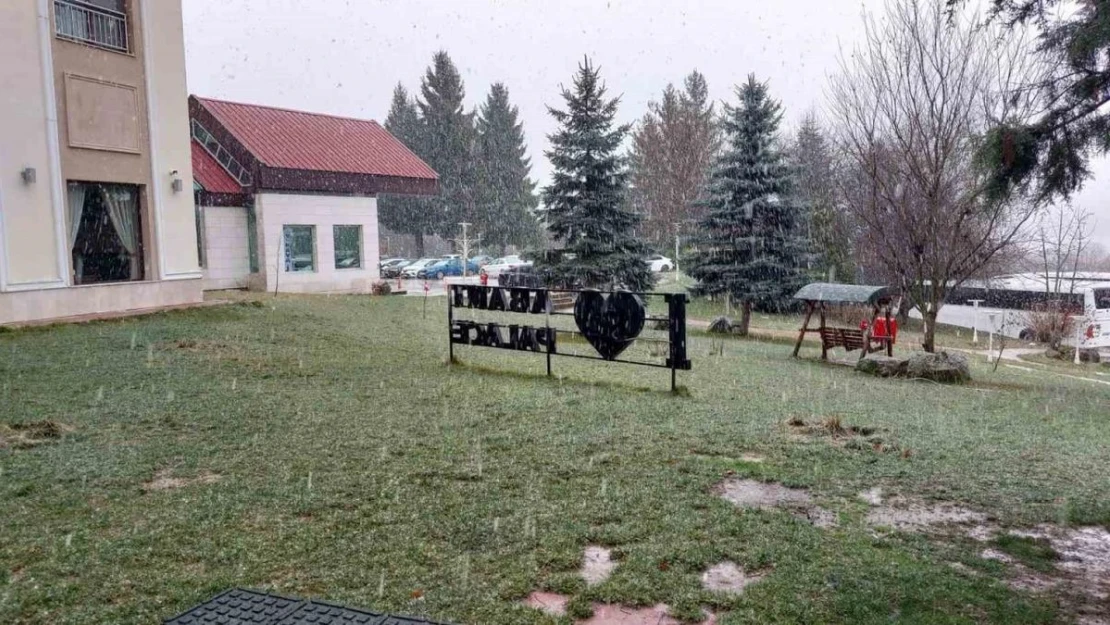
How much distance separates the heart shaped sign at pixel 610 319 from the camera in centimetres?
905

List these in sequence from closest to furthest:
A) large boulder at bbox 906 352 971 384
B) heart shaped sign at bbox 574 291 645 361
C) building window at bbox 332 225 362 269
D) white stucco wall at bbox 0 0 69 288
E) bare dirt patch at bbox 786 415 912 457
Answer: bare dirt patch at bbox 786 415 912 457
heart shaped sign at bbox 574 291 645 361
large boulder at bbox 906 352 971 384
white stucco wall at bbox 0 0 69 288
building window at bbox 332 225 362 269

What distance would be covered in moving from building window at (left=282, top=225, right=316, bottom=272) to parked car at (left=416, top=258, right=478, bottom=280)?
14.0 meters

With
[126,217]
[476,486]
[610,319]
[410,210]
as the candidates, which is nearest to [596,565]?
[476,486]

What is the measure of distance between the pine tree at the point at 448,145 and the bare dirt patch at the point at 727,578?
1792 inches

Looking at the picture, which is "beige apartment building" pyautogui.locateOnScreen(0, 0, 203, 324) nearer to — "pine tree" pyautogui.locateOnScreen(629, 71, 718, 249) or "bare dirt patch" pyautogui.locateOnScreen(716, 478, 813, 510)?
"bare dirt patch" pyautogui.locateOnScreen(716, 478, 813, 510)

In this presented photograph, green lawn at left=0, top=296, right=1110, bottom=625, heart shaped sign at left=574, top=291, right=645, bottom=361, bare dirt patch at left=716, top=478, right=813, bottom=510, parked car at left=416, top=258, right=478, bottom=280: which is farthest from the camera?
parked car at left=416, top=258, right=478, bottom=280

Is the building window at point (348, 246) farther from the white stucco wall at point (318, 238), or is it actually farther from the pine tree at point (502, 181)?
the pine tree at point (502, 181)

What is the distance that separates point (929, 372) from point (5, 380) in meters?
12.7

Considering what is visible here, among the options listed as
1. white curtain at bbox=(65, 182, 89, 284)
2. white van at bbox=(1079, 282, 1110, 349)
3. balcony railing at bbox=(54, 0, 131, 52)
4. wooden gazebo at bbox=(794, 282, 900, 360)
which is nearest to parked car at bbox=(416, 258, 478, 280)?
balcony railing at bbox=(54, 0, 131, 52)

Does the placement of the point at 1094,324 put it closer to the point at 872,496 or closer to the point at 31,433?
the point at 872,496

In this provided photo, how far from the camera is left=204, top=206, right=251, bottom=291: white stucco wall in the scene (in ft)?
70.4

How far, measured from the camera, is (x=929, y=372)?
12.5m

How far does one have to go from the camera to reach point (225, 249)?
71.5 ft

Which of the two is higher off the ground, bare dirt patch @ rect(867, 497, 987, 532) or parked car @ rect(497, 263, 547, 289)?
parked car @ rect(497, 263, 547, 289)
